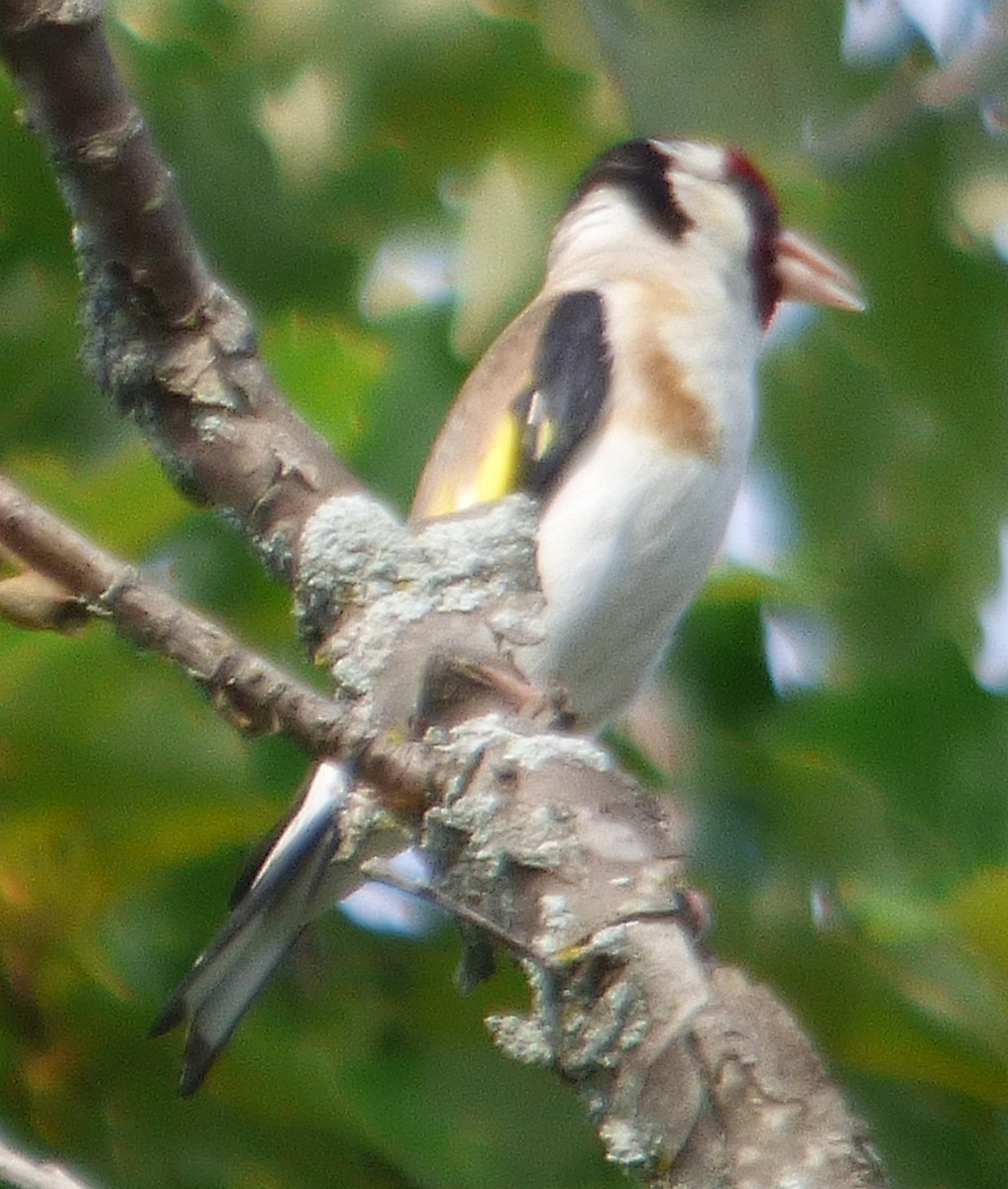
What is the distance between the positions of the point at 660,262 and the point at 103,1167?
1432 millimetres

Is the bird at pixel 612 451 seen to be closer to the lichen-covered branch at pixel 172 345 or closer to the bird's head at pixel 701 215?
the bird's head at pixel 701 215

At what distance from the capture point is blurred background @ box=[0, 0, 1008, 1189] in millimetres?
1836

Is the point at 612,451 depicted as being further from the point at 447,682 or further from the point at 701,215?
the point at 447,682

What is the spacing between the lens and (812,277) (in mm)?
2629

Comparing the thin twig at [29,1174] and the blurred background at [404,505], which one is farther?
the blurred background at [404,505]

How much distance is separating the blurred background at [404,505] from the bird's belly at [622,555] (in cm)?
6

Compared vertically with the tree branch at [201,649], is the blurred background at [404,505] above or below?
below

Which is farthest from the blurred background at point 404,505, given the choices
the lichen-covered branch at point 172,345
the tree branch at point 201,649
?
the tree branch at point 201,649

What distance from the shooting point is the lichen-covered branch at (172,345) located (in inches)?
53.7

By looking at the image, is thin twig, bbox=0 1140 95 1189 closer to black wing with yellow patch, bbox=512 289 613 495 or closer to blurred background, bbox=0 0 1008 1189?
blurred background, bbox=0 0 1008 1189

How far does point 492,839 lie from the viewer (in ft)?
4.18

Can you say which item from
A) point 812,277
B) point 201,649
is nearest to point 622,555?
point 812,277

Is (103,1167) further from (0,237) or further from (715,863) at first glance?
(0,237)

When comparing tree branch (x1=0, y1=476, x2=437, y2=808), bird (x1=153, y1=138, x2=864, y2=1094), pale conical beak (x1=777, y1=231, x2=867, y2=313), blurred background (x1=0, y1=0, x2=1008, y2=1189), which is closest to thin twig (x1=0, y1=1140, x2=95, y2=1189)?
tree branch (x1=0, y1=476, x2=437, y2=808)
